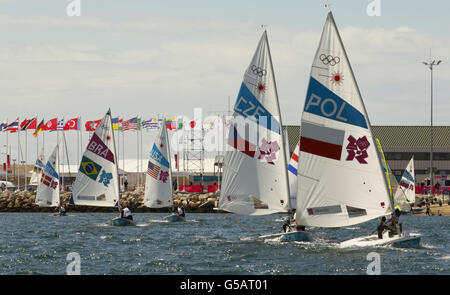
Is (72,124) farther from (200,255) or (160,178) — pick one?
(200,255)

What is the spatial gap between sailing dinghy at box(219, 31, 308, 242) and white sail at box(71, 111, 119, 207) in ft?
65.1

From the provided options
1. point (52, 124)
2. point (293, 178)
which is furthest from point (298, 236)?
point (52, 124)

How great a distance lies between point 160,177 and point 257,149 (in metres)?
26.8

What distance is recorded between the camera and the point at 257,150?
3581 centimetres

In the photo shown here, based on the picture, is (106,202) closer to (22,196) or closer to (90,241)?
(90,241)

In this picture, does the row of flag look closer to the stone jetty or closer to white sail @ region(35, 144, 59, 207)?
the stone jetty

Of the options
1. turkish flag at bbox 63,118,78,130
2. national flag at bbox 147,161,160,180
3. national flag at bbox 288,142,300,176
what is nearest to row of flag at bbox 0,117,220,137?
turkish flag at bbox 63,118,78,130

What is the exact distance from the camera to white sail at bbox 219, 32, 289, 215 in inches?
1368

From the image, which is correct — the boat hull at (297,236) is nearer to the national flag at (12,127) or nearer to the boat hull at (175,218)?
the boat hull at (175,218)

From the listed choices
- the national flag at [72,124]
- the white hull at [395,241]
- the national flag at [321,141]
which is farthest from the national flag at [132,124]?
the national flag at [321,141]

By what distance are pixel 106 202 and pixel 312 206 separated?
26356mm

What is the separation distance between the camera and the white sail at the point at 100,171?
54.2 metres
